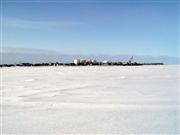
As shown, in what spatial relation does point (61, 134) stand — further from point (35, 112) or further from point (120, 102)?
point (120, 102)

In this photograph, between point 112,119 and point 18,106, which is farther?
point 18,106

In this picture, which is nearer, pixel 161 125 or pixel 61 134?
pixel 61 134

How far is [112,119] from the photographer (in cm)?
372

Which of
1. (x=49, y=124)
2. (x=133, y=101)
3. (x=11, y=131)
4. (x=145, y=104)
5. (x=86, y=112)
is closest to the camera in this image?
(x=11, y=131)

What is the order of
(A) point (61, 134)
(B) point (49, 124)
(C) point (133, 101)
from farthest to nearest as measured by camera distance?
(C) point (133, 101), (B) point (49, 124), (A) point (61, 134)

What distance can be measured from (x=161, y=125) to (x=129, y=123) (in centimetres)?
35

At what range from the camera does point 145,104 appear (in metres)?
4.78

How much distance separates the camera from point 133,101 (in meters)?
5.09

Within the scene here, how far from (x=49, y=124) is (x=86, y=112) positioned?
0.82 m

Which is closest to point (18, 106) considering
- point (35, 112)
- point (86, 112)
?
point (35, 112)

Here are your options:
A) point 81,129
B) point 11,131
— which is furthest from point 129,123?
point 11,131

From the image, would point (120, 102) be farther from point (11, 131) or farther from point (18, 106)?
point (11, 131)

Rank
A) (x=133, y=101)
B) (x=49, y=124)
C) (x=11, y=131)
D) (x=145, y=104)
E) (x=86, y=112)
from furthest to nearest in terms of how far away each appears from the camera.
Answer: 1. (x=133, y=101)
2. (x=145, y=104)
3. (x=86, y=112)
4. (x=49, y=124)
5. (x=11, y=131)

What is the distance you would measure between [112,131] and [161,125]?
0.59 m
